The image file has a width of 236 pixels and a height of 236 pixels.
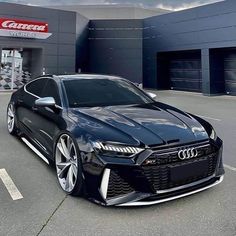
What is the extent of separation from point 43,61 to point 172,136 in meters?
17.0

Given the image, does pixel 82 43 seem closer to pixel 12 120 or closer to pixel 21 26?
pixel 21 26

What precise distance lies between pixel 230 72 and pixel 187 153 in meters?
16.5

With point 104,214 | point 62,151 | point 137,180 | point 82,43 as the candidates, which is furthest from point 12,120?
point 82,43

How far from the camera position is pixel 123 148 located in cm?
303

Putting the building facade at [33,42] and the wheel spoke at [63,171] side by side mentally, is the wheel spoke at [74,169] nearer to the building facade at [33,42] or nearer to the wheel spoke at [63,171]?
the wheel spoke at [63,171]

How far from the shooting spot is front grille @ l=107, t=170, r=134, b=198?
9.77 feet

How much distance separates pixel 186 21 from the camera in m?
19.1

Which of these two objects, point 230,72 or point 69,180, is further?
point 230,72

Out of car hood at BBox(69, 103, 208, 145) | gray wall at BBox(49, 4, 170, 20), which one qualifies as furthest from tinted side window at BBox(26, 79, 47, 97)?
gray wall at BBox(49, 4, 170, 20)

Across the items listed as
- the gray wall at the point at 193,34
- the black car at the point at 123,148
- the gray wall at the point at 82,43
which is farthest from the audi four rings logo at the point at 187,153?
the gray wall at the point at 82,43

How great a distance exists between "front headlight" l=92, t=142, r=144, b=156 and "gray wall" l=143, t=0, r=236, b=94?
1538cm

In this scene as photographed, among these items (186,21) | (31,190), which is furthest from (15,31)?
(31,190)

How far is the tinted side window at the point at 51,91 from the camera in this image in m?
4.33

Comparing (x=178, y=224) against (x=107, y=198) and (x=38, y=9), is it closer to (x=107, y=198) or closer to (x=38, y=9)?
(x=107, y=198)
